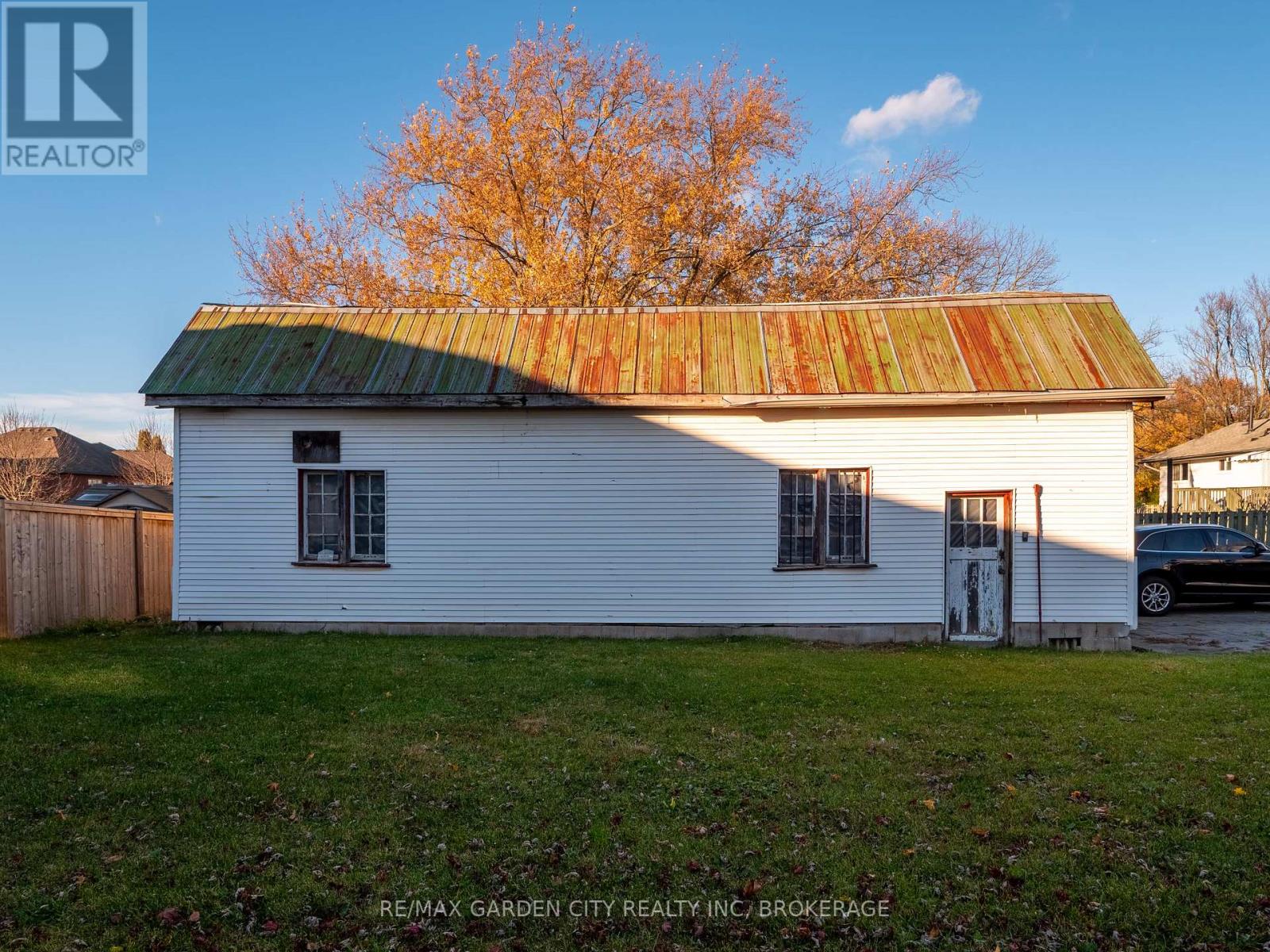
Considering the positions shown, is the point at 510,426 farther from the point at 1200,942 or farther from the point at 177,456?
the point at 1200,942

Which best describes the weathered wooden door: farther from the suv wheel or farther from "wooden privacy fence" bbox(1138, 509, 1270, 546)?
"wooden privacy fence" bbox(1138, 509, 1270, 546)

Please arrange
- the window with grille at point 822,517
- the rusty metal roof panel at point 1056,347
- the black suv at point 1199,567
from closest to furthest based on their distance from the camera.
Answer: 1. the rusty metal roof panel at point 1056,347
2. the window with grille at point 822,517
3. the black suv at point 1199,567

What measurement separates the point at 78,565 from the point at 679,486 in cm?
918

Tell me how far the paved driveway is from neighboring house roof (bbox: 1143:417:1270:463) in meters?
18.5

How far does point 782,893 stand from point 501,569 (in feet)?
27.8

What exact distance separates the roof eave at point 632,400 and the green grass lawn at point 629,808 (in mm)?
3948

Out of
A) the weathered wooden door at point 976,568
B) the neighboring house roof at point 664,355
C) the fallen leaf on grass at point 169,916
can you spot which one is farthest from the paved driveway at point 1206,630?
the fallen leaf on grass at point 169,916

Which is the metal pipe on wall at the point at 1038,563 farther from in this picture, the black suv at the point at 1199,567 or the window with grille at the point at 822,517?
the black suv at the point at 1199,567

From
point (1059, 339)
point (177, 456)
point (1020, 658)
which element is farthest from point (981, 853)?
point (177, 456)

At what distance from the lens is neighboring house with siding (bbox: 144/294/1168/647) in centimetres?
1177

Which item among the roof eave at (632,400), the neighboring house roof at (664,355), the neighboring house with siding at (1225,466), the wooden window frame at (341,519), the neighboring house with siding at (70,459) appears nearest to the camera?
the roof eave at (632,400)

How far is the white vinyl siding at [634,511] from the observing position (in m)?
11.8

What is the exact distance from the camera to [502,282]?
922 inches

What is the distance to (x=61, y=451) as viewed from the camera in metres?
46.9
